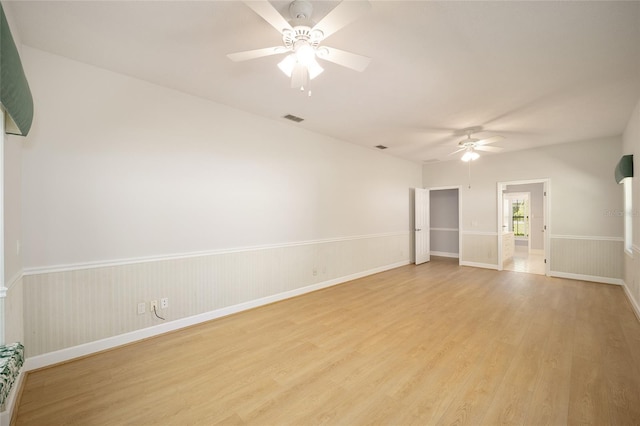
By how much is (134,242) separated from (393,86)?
3.41 m

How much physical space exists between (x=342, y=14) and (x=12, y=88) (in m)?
2.06

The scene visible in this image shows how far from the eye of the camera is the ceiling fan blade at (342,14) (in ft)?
4.82

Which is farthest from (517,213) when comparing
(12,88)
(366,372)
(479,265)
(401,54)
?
(12,88)

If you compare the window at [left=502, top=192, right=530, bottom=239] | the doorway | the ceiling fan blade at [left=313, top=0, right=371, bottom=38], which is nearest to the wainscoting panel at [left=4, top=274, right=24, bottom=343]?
the ceiling fan blade at [left=313, top=0, right=371, bottom=38]

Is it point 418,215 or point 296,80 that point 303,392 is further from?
point 418,215

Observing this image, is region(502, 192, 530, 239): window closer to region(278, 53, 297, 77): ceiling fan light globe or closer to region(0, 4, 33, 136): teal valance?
region(278, 53, 297, 77): ceiling fan light globe

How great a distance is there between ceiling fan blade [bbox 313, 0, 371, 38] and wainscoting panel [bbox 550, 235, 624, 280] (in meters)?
6.53

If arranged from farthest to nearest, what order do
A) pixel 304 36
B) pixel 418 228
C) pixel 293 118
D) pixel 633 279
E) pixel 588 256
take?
pixel 418 228, pixel 588 256, pixel 293 118, pixel 633 279, pixel 304 36

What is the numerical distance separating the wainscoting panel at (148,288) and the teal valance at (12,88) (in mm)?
1364


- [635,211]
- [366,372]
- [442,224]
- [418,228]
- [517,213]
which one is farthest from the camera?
[517,213]

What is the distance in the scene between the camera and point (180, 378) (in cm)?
227

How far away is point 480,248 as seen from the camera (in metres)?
6.82

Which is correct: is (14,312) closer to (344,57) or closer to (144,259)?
(144,259)

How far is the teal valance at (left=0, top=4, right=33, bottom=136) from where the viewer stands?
1509 millimetres
